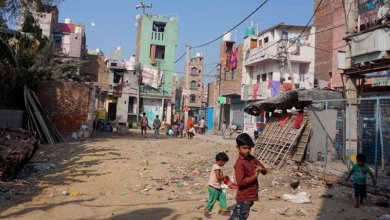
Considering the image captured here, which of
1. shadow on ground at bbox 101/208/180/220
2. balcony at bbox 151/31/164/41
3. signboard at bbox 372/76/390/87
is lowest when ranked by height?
shadow on ground at bbox 101/208/180/220

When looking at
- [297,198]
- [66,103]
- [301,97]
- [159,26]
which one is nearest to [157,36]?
[159,26]

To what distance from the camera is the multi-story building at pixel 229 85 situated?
39.5 meters

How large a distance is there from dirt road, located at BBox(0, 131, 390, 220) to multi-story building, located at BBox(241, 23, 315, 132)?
1935 cm

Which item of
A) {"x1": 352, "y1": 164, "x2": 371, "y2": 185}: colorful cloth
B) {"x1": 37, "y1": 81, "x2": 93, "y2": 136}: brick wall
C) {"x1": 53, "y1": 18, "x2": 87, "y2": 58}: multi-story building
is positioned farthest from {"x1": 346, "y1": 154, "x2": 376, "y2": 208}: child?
{"x1": 53, "y1": 18, "x2": 87, "y2": 58}: multi-story building

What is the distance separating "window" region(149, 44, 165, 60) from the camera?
4753 cm

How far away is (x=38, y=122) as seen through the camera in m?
17.8

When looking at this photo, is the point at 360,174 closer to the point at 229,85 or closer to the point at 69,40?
the point at 229,85

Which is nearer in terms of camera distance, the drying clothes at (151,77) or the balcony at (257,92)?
the balcony at (257,92)

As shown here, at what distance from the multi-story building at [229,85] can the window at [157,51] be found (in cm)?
699

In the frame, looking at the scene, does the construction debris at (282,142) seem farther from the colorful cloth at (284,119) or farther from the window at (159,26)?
the window at (159,26)

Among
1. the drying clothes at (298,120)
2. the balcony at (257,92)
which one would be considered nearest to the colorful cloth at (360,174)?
the drying clothes at (298,120)

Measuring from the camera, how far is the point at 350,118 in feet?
35.7

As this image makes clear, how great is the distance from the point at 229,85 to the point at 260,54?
785 centimetres

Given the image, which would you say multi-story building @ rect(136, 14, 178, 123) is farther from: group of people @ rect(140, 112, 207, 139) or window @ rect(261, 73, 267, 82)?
group of people @ rect(140, 112, 207, 139)
